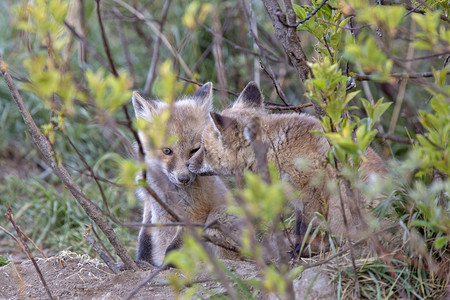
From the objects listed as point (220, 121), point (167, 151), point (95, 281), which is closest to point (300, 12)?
point (220, 121)

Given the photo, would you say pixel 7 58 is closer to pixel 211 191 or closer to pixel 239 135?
pixel 211 191

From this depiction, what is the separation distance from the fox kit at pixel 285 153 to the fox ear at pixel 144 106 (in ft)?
2.99

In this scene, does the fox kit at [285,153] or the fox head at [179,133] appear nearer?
the fox kit at [285,153]

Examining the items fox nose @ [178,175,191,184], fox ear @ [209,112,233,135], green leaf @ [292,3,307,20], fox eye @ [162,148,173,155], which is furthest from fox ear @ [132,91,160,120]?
green leaf @ [292,3,307,20]

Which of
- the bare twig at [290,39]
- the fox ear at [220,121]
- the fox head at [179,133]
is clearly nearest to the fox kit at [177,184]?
the fox head at [179,133]

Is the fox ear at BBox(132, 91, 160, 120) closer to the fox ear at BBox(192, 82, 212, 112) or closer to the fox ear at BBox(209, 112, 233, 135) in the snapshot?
the fox ear at BBox(192, 82, 212, 112)

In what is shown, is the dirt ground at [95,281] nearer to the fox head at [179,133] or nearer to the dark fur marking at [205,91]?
the fox head at [179,133]

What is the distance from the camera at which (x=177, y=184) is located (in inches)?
186

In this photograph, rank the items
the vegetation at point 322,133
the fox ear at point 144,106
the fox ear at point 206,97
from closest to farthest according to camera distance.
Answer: the vegetation at point 322,133 → the fox ear at point 144,106 → the fox ear at point 206,97

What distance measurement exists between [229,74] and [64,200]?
9.86 ft

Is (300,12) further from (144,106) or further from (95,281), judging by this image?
(95,281)

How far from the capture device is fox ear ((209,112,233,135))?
3840mm

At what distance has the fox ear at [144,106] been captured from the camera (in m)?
4.99

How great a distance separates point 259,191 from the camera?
6.69 feet
